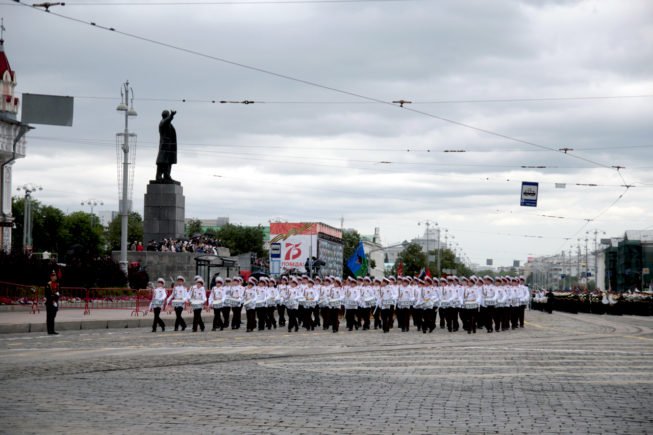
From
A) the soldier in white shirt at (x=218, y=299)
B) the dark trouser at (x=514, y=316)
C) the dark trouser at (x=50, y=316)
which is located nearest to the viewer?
the dark trouser at (x=50, y=316)

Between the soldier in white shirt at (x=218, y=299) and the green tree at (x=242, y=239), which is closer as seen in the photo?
the soldier in white shirt at (x=218, y=299)

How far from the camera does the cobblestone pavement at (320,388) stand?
10.1 meters

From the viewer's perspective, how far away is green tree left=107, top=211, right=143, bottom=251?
128500 millimetres

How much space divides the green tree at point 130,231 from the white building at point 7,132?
145ft

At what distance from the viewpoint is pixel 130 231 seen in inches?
5054

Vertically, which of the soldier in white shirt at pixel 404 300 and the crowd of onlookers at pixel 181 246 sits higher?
the crowd of onlookers at pixel 181 246

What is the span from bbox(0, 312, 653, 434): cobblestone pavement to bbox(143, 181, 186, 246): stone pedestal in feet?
90.9

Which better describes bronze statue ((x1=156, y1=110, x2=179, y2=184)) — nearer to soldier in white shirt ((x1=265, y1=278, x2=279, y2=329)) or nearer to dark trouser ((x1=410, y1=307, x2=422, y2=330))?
soldier in white shirt ((x1=265, y1=278, x2=279, y2=329))

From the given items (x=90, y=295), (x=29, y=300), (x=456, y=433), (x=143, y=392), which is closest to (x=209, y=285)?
(x=90, y=295)

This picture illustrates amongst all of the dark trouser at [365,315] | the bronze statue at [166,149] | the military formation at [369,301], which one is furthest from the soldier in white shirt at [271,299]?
the bronze statue at [166,149]

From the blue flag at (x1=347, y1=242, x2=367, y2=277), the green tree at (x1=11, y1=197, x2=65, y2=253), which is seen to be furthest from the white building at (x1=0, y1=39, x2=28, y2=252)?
the blue flag at (x1=347, y1=242, x2=367, y2=277)

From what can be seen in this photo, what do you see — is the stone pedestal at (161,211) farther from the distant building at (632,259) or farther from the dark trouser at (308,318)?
the distant building at (632,259)

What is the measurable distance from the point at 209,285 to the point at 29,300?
1087 cm

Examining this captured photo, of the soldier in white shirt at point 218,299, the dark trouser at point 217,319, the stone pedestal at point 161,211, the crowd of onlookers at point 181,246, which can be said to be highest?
the stone pedestal at point 161,211
